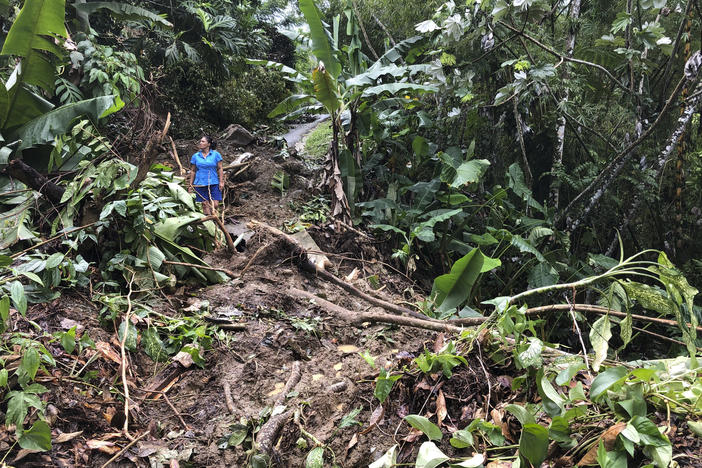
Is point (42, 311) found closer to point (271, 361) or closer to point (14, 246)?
point (14, 246)

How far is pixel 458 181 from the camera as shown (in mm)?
5102

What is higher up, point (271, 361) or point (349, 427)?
point (349, 427)

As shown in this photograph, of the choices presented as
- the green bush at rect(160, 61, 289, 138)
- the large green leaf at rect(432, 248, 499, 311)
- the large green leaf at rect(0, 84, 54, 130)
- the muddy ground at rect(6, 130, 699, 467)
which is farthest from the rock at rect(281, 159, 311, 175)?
the large green leaf at rect(432, 248, 499, 311)

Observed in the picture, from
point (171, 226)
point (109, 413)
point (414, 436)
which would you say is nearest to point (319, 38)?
point (171, 226)

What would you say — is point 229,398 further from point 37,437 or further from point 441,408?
point 441,408

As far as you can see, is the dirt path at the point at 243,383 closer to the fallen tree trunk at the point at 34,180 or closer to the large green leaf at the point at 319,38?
the fallen tree trunk at the point at 34,180

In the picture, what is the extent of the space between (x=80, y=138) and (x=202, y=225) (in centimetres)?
136

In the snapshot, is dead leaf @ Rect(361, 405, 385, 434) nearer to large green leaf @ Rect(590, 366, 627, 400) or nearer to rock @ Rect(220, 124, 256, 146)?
large green leaf @ Rect(590, 366, 627, 400)

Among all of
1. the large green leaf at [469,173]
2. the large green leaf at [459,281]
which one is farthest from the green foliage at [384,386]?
the large green leaf at [469,173]

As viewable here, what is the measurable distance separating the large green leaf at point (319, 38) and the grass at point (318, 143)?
8.79 ft

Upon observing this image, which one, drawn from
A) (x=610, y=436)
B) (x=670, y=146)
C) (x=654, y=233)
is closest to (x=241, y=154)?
(x=670, y=146)

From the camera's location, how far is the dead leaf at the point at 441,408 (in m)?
1.75

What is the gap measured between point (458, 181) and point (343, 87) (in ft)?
7.31

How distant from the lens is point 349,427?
79.5 inches
